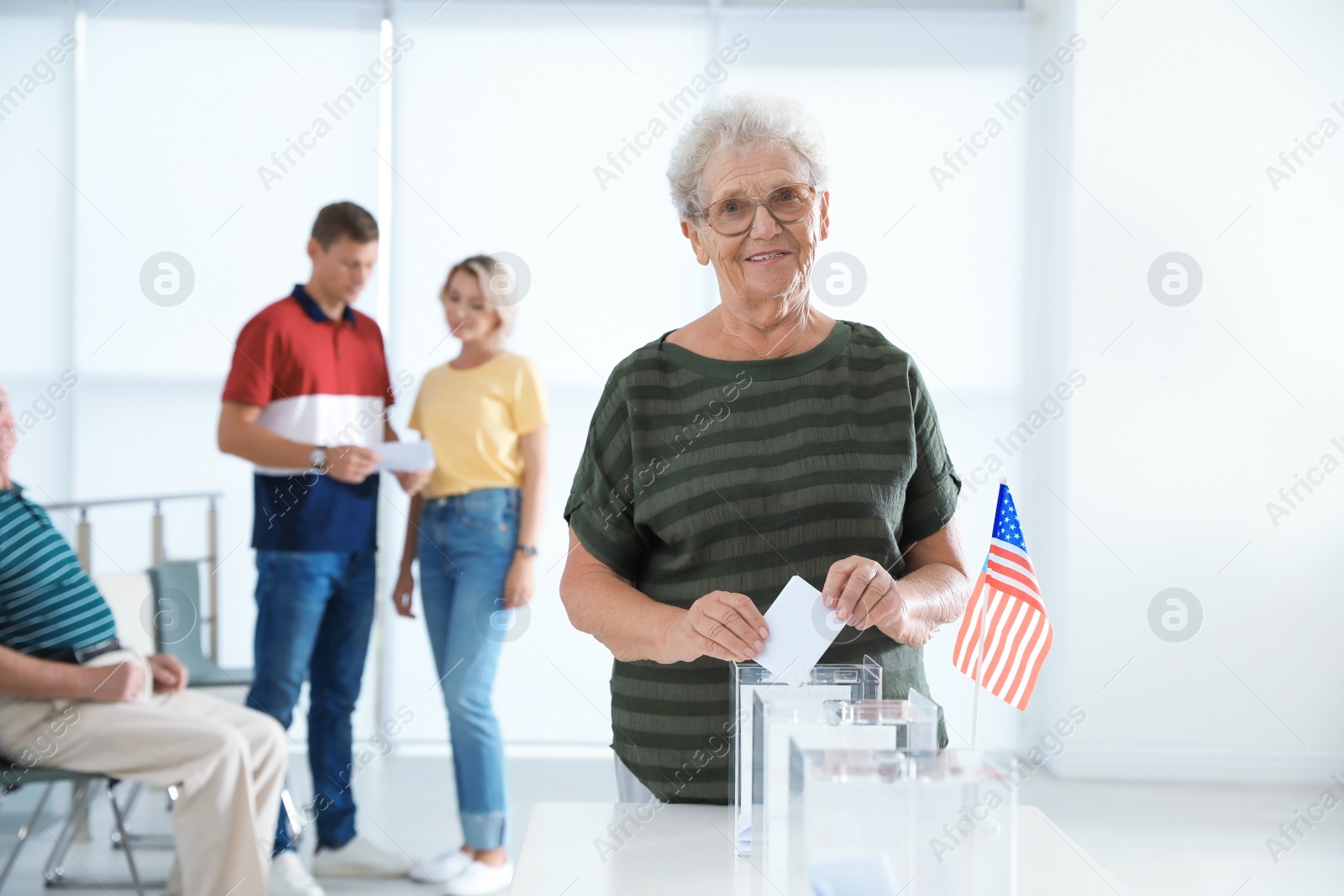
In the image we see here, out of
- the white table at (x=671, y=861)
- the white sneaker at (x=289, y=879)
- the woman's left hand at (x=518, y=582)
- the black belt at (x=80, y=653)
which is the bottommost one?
the white sneaker at (x=289, y=879)

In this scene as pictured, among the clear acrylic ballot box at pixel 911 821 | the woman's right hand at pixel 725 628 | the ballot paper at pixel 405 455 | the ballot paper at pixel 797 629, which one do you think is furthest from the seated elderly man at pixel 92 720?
the clear acrylic ballot box at pixel 911 821

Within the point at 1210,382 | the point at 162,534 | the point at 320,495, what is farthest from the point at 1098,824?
the point at 162,534

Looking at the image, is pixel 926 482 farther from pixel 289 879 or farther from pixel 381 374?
pixel 289 879

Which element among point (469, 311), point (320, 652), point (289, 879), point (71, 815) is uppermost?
point (469, 311)

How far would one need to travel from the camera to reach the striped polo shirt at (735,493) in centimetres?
135

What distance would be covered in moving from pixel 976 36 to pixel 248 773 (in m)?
3.55

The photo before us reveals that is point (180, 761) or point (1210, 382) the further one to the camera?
point (1210, 382)

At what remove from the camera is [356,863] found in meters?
2.86

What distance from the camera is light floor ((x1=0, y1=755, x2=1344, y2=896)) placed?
9.34ft

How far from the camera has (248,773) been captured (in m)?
2.28

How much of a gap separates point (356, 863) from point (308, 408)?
1.23 meters

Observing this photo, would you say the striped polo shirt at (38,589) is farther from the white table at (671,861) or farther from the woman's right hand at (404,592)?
the white table at (671,861)

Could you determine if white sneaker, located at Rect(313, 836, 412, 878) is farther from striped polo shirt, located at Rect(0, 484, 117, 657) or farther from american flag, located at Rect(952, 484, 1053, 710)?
american flag, located at Rect(952, 484, 1053, 710)

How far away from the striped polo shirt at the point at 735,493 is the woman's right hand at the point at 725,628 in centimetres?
16
